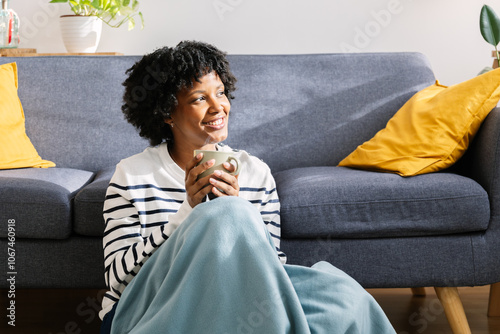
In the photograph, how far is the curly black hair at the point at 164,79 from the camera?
1.44 metres

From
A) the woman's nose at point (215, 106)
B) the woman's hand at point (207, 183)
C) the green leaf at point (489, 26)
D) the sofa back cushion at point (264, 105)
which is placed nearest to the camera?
the woman's hand at point (207, 183)

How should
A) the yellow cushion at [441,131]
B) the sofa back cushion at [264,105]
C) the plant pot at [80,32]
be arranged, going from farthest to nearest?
the plant pot at [80,32]
the sofa back cushion at [264,105]
the yellow cushion at [441,131]

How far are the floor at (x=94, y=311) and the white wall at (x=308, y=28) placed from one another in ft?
4.51

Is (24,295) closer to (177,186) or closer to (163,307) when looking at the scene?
(177,186)

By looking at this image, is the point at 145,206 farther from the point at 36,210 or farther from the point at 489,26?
the point at 489,26

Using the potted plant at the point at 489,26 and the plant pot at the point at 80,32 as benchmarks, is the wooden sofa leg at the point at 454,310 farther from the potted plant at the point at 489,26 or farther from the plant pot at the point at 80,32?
the plant pot at the point at 80,32

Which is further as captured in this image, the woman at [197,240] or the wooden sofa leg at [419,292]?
the wooden sofa leg at [419,292]

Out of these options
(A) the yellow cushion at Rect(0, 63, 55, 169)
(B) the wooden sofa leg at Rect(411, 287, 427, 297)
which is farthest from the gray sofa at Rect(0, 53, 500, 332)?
(B) the wooden sofa leg at Rect(411, 287, 427, 297)

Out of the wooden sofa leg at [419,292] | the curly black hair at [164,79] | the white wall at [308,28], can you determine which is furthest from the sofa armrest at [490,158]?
the white wall at [308,28]

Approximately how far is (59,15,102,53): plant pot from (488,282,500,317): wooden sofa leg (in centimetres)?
210

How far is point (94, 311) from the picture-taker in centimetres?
215

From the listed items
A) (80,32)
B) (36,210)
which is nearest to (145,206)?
(36,210)

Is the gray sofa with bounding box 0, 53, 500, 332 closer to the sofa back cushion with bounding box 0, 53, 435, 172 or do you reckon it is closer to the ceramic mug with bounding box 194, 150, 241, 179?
the sofa back cushion with bounding box 0, 53, 435, 172

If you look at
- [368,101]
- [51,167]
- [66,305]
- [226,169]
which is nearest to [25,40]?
[51,167]
